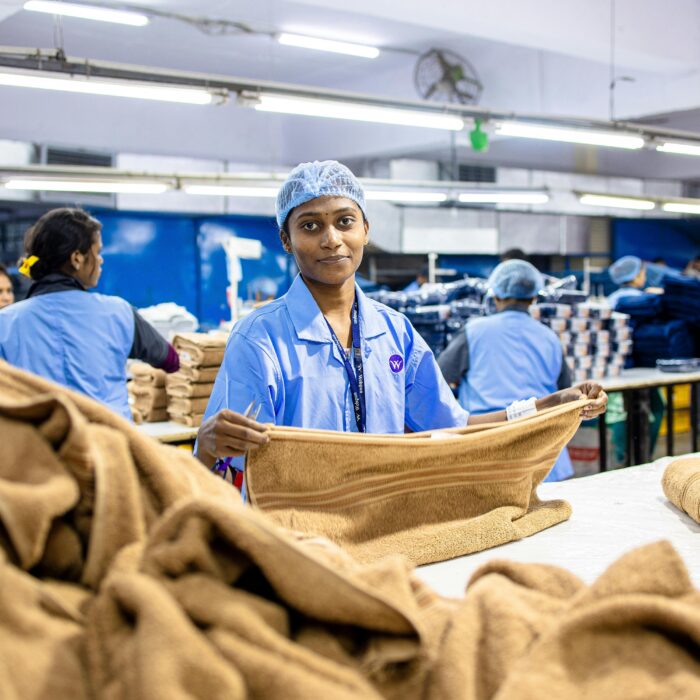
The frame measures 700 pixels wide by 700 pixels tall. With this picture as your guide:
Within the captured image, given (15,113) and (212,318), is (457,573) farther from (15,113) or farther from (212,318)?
(212,318)

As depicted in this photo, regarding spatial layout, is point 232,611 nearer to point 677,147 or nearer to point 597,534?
point 597,534

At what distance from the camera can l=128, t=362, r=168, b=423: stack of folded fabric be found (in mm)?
5004

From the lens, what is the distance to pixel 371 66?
35.2 feet

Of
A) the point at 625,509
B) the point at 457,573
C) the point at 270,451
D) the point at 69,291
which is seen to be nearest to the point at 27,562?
the point at 270,451

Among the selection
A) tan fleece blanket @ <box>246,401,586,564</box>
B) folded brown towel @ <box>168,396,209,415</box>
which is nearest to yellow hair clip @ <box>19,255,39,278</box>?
folded brown towel @ <box>168,396,209,415</box>

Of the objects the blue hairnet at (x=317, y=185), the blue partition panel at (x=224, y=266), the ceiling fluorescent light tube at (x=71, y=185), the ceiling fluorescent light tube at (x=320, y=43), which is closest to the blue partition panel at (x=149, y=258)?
the blue partition panel at (x=224, y=266)

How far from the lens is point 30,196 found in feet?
35.0

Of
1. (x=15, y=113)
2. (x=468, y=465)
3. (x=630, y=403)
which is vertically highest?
(x=15, y=113)

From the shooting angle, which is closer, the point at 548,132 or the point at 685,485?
the point at 685,485

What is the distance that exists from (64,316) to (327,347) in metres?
1.98

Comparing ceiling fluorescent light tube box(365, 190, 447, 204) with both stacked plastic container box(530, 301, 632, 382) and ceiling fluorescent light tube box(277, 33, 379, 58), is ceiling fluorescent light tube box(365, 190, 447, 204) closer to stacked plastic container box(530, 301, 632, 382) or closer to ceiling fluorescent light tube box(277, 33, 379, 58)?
ceiling fluorescent light tube box(277, 33, 379, 58)

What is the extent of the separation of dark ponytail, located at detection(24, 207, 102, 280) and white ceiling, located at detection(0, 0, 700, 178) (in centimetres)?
223

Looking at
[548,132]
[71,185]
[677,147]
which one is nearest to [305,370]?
[548,132]

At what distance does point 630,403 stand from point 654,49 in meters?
3.43
